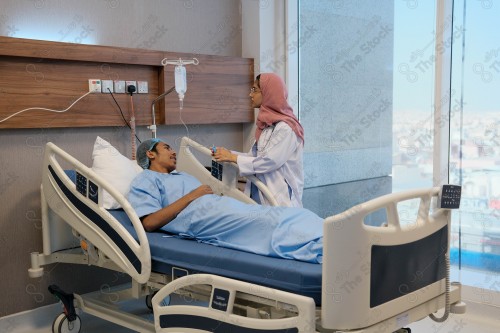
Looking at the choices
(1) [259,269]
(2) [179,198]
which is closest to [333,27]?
(2) [179,198]

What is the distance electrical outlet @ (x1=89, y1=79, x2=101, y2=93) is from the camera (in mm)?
3504

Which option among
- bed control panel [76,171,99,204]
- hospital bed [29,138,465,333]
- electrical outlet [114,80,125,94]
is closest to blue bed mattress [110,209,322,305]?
hospital bed [29,138,465,333]

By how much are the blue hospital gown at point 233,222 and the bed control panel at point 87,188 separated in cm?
21

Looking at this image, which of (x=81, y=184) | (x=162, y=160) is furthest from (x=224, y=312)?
(x=162, y=160)

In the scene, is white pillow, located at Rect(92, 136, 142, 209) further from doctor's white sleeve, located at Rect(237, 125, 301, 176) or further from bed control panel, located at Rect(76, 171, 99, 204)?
doctor's white sleeve, located at Rect(237, 125, 301, 176)

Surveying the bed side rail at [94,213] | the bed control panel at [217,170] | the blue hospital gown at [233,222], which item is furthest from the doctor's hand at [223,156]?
the bed side rail at [94,213]

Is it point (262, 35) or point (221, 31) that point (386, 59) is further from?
point (221, 31)

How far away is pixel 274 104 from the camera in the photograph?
347 cm

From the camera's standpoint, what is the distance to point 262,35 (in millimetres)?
4418

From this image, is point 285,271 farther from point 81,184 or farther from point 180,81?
point 180,81

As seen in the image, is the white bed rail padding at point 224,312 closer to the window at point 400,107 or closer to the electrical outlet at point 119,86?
the electrical outlet at point 119,86

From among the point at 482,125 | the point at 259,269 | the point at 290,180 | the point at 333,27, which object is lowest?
the point at 259,269

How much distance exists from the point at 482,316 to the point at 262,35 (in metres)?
2.47

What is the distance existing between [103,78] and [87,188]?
1.02 m
